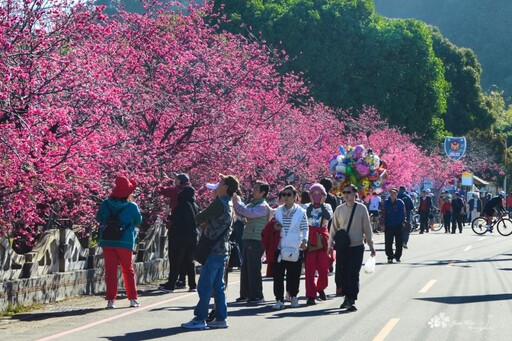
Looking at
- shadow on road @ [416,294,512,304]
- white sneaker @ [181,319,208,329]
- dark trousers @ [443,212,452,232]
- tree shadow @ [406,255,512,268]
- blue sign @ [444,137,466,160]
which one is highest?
blue sign @ [444,137,466,160]

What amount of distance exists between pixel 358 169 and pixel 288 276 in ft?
43.7

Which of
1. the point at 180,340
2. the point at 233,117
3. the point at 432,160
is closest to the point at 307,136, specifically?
the point at 233,117

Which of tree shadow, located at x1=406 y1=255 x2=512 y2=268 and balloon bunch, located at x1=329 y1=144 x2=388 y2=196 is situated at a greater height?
balloon bunch, located at x1=329 y1=144 x2=388 y2=196

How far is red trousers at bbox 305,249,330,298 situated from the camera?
15578 millimetres

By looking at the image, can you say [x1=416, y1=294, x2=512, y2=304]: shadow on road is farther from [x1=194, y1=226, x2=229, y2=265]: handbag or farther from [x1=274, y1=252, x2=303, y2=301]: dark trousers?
[x1=194, y1=226, x2=229, y2=265]: handbag

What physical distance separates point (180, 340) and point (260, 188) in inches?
173

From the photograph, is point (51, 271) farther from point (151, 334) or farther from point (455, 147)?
point (455, 147)

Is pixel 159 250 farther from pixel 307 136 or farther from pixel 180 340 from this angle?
pixel 307 136

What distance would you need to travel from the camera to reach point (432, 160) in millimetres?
84312

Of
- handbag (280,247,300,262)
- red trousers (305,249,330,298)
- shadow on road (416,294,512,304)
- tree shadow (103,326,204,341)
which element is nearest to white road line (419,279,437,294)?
shadow on road (416,294,512,304)

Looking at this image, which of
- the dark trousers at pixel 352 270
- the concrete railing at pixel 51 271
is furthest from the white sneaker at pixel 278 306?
the concrete railing at pixel 51 271

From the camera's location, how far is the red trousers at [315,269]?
1558 cm

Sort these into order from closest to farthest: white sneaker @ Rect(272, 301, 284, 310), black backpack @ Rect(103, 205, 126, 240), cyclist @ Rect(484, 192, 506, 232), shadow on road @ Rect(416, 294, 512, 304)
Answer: black backpack @ Rect(103, 205, 126, 240)
white sneaker @ Rect(272, 301, 284, 310)
shadow on road @ Rect(416, 294, 512, 304)
cyclist @ Rect(484, 192, 506, 232)

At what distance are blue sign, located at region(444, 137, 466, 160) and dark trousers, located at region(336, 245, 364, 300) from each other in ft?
201
